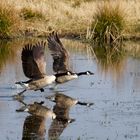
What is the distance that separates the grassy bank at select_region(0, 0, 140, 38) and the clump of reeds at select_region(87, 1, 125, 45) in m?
0.33

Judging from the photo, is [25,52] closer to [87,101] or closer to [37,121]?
[87,101]

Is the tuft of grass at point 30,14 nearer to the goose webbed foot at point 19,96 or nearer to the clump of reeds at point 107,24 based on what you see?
the clump of reeds at point 107,24

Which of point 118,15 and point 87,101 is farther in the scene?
point 118,15

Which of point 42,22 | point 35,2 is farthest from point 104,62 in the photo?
point 35,2

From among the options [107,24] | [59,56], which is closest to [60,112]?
[59,56]

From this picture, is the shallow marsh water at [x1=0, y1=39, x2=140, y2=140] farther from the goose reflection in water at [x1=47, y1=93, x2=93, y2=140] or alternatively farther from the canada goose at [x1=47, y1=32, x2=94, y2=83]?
the canada goose at [x1=47, y1=32, x2=94, y2=83]

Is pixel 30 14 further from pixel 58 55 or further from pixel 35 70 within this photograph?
pixel 35 70

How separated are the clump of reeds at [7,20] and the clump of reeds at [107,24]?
2.81 m

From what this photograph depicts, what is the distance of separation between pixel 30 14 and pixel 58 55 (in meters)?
11.3

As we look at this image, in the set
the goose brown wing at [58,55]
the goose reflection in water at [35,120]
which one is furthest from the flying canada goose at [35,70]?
the goose brown wing at [58,55]

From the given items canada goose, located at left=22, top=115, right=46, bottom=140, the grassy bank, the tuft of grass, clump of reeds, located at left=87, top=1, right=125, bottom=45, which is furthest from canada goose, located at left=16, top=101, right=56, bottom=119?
the tuft of grass

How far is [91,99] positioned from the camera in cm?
1370

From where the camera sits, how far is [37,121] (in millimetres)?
11484

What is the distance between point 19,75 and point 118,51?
6265mm
